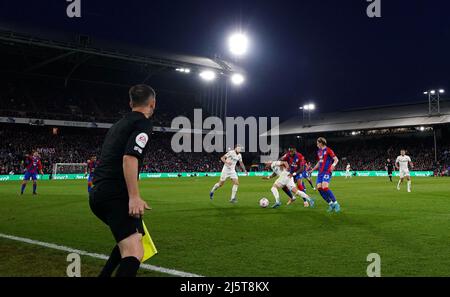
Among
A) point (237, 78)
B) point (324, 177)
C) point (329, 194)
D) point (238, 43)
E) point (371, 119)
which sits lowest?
point (329, 194)

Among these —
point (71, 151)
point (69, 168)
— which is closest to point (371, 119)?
point (71, 151)

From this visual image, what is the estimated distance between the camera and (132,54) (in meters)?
46.8

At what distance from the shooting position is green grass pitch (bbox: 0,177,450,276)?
18.7 ft

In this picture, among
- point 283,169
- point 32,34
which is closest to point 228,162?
point 283,169

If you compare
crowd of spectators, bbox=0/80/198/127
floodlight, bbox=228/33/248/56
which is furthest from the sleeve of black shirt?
crowd of spectators, bbox=0/80/198/127

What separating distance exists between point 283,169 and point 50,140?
41.6 m

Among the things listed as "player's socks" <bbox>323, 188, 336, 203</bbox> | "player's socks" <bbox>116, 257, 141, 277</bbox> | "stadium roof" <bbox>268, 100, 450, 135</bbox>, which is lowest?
"player's socks" <bbox>116, 257, 141, 277</bbox>

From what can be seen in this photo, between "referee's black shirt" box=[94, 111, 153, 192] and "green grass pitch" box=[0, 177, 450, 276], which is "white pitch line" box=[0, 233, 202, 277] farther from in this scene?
"referee's black shirt" box=[94, 111, 153, 192]

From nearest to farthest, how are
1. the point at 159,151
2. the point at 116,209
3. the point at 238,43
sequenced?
the point at 116,209
the point at 238,43
the point at 159,151

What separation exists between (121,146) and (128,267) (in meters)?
1.07

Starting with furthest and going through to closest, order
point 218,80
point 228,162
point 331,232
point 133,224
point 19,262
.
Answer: point 218,80, point 228,162, point 331,232, point 19,262, point 133,224

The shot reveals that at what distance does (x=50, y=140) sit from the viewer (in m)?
48.9

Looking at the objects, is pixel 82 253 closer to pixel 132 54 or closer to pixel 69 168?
pixel 69 168
